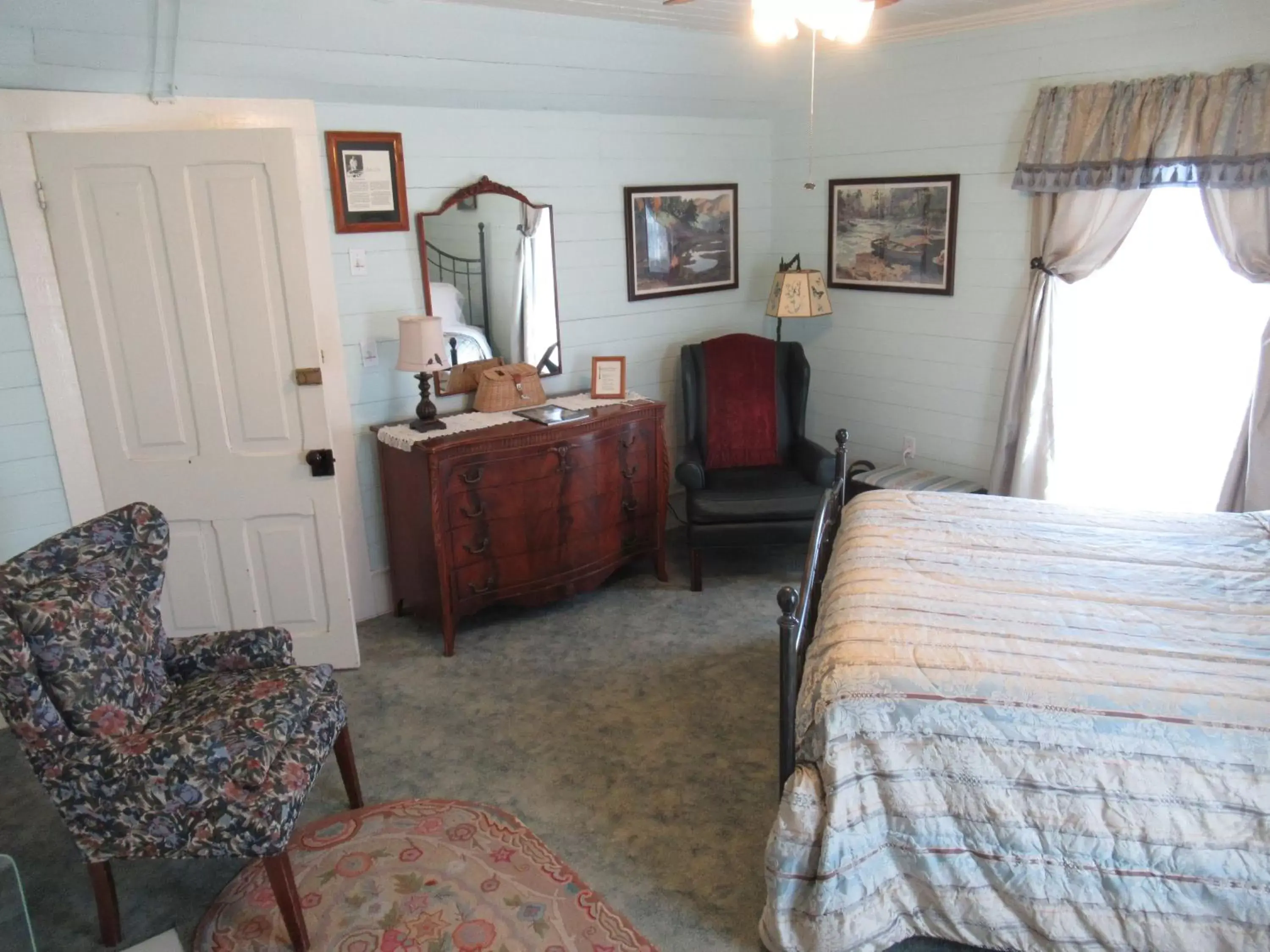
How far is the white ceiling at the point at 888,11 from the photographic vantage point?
3.29 meters

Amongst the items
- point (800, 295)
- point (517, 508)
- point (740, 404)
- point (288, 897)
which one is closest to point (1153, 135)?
point (800, 295)

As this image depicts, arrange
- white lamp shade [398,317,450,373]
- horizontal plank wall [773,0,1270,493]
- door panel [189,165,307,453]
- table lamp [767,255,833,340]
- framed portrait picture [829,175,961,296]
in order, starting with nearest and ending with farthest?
1. door panel [189,165,307,453]
2. horizontal plank wall [773,0,1270,493]
3. white lamp shade [398,317,450,373]
4. framed portrait picture [829,175,961,296]
5. table lamp [767,255,833,340]

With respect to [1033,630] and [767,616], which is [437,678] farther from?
[1033,630]

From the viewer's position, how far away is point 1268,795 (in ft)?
6.11

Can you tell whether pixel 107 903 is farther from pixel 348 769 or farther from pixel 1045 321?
pixel 1045 321

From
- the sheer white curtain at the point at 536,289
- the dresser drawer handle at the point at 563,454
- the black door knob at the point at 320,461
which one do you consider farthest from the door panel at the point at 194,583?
the sheer white curtain at the point at 536,289

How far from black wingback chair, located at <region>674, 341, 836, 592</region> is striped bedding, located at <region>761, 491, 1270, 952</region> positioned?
185 cm

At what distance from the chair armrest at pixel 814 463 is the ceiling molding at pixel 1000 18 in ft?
6.32

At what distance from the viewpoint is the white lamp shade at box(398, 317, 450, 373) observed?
11.9ft

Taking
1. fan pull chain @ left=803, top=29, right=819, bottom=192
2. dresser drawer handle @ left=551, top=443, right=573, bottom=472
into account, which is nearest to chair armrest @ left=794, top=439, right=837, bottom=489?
dresser drawer handle @ left=551, top=443, right=573, bottom=472

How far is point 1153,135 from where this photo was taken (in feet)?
11.2

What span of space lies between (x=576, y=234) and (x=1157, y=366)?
2.63 meters

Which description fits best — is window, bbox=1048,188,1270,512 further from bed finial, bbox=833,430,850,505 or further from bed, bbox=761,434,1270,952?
bed, bbox=761,434,1270,952

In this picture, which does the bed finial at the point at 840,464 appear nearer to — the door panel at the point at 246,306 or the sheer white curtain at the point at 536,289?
the sheer white curtain at the point at 536,289
